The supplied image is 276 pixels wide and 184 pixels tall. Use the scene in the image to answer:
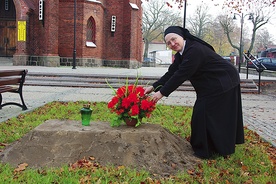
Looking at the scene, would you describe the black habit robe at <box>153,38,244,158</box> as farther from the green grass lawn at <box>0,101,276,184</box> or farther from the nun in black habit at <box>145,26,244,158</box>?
the green grass lawn at <box>0,101,276,184</box>

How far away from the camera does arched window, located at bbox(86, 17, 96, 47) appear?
27.3m

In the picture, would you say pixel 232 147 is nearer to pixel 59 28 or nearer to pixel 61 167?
pixel 61 167

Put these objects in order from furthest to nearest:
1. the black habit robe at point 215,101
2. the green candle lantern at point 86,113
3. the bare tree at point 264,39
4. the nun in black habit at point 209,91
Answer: the bare tree at point 264,39 → the green candle lantern at point 86,113 → the black habit robe at point 215,101 → the nun in black habit at point 209,91

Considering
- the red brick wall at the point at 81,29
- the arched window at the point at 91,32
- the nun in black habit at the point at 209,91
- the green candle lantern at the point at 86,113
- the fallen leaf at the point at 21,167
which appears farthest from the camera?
the arched window at the point at 91,32

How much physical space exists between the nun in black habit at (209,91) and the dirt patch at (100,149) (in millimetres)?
432

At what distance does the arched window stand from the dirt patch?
2353cm

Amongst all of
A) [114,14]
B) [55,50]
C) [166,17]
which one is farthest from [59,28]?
[166,17]

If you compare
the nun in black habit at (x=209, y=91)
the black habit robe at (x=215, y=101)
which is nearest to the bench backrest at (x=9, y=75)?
the nun in black habit at (x=209, y=91)

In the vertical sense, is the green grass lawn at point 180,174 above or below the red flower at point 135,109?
below

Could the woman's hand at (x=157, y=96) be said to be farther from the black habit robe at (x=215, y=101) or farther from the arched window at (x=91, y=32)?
the arched window at (x=91, y=32)

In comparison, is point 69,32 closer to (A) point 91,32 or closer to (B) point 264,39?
(A) point 91,32

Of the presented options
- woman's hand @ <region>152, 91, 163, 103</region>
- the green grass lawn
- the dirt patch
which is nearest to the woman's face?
woman's hand @ <region>152, 91, 163, 103</region>

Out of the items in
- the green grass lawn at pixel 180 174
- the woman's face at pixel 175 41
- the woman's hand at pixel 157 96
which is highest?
the woman's face at pixel 175 41

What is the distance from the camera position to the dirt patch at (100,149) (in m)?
4.03
